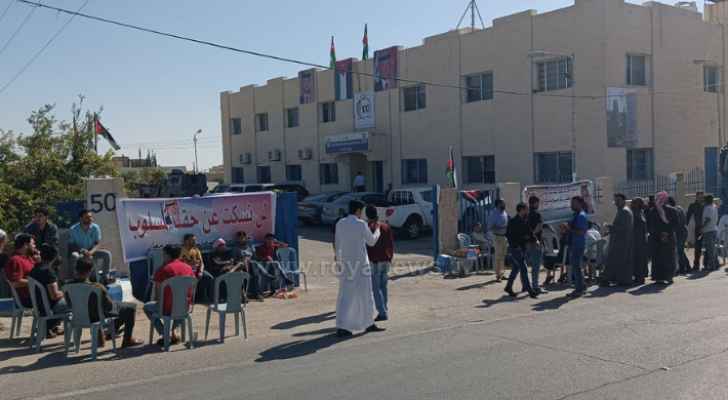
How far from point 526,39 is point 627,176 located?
584 centimetres

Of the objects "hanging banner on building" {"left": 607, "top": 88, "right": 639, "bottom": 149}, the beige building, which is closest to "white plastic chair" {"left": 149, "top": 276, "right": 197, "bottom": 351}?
the beige building

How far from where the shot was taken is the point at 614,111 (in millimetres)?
23578

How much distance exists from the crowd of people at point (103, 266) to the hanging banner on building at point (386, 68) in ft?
60.9

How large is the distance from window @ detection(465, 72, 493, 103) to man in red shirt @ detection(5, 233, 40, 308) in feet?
65.8

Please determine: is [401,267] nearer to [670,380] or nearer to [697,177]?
[670,380]

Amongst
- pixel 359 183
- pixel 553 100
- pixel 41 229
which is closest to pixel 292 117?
pixel 359 183

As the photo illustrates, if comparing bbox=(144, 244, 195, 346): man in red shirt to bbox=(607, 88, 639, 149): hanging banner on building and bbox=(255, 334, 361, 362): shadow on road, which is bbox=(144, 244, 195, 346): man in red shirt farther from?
bbox=(607, 88, 639, 149): hanging banner on building

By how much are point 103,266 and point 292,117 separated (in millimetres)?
26910

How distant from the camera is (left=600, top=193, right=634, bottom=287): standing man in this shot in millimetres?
13023

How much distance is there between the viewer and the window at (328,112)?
34469mm

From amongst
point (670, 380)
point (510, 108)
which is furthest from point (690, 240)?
point (670, 380)

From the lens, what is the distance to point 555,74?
2477 cm

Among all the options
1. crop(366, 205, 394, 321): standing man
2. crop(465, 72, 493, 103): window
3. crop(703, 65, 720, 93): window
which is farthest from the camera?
crop(703, 65, 720, 93): window

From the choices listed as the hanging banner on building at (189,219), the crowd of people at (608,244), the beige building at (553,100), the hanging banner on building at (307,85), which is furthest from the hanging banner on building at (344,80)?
the hanging banner on building at (189,219)
